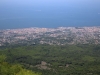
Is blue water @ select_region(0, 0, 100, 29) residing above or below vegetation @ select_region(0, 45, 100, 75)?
above

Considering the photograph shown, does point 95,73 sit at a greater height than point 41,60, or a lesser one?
lesser

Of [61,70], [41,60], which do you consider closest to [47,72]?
[61,70]

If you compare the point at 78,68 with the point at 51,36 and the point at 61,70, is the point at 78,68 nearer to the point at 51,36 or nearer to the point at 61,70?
the point at 61,70

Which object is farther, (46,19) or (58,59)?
(46,19)

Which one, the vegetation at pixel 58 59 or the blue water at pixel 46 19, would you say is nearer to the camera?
the vegetation at pixel 58 59

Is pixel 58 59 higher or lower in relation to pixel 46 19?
lower

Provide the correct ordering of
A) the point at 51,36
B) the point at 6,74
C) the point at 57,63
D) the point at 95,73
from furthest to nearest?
the point at 51,36 < the point at 57,63 < the point at 95,73 < the point at 6,74

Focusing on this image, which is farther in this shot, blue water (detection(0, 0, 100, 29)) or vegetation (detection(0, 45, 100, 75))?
blue water (detection(0, 0, 100, 29))

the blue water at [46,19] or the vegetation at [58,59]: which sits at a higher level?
the blue water at [46,19]
